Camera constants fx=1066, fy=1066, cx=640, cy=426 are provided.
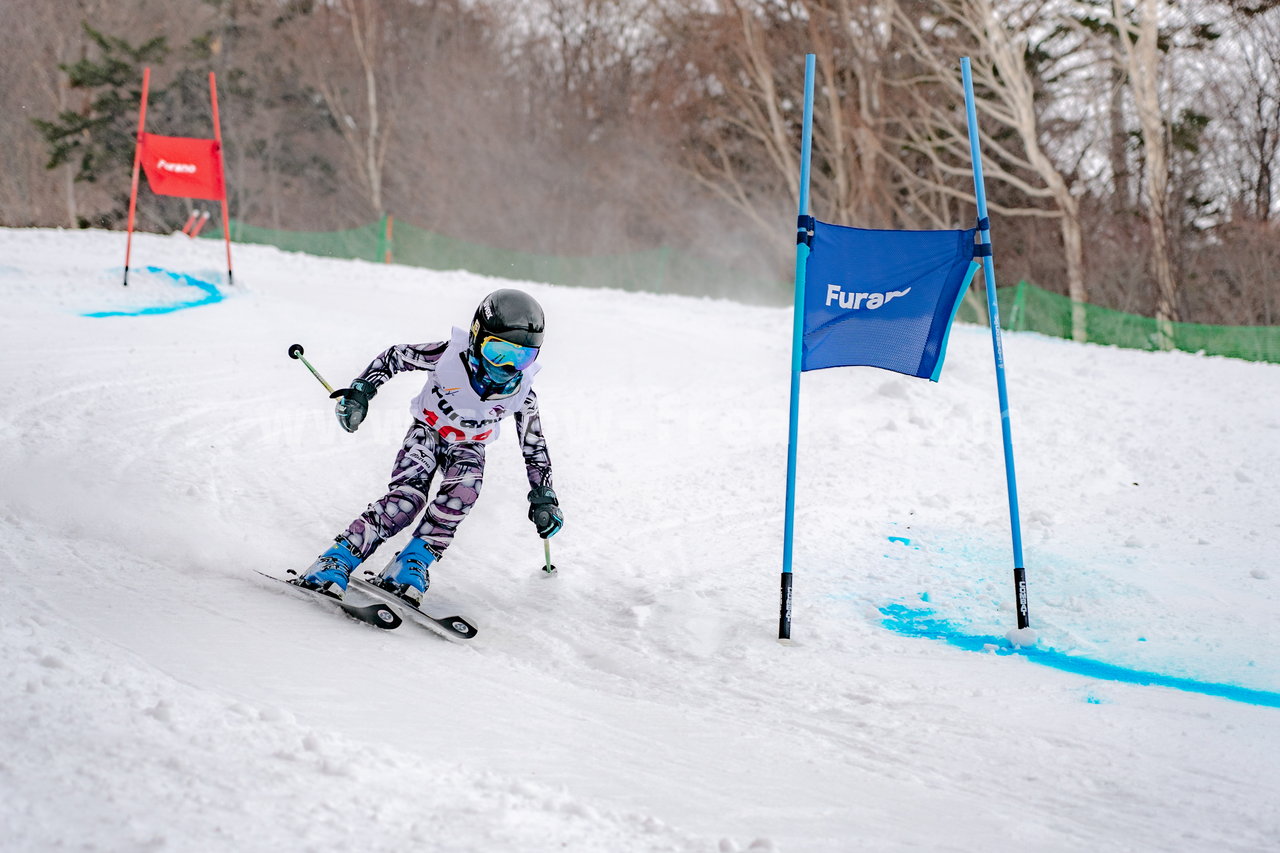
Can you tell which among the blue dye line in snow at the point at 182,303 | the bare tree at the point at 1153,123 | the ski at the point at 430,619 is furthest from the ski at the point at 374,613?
the bare tree at the point at 1153,123

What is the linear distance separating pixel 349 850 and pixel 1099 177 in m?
26.1

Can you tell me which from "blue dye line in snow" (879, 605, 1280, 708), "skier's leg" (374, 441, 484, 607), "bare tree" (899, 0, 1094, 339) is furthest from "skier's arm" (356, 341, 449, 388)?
"bare tree" (899, 0, 1094, 339)

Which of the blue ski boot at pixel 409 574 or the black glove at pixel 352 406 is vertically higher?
the black glove at pixel 352 406

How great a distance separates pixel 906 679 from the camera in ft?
14.5

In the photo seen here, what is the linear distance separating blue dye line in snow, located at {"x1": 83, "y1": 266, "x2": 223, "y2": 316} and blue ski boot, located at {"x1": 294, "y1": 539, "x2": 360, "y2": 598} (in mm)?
7469

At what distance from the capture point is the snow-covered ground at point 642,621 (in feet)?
9.39

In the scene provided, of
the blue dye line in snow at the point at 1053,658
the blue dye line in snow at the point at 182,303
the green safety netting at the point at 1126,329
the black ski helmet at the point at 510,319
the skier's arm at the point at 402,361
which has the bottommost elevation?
the blue dye line in snow at the point at 1053,658

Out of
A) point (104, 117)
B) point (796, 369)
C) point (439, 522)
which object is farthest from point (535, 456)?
point (104, 117)

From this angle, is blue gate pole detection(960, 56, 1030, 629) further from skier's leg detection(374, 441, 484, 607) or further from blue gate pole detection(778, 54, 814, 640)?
skier's leg detection(374, 441, 484, 607)

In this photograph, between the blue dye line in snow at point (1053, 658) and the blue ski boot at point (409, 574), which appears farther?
the blue ski boot at point (409, 574)

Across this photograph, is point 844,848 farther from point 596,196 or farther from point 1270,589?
point 596,196

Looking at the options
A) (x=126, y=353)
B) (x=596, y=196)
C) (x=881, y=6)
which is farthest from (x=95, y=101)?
(x=126, y=353)

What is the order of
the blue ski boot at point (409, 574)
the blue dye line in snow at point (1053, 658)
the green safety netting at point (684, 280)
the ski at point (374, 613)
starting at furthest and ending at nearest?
the green safety netting at point (684, 280) → the blue ski boot at point (409, 574) → the ski at point (374, 613) → the blue dye line in snow at point (1053, 658)

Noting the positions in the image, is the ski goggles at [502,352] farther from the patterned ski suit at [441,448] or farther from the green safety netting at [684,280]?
the green safety netting at [684,280]
